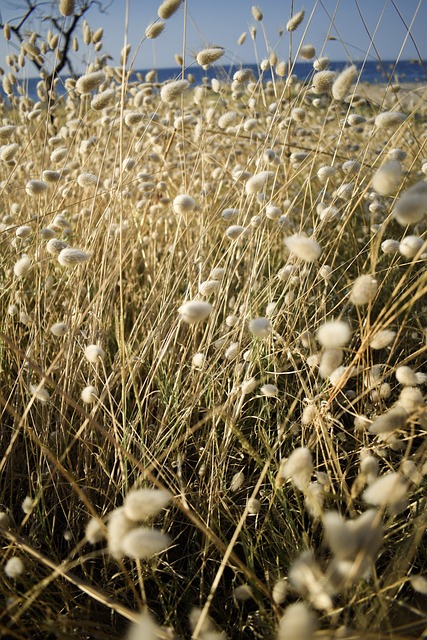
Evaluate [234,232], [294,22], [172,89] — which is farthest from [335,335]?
[294,22]

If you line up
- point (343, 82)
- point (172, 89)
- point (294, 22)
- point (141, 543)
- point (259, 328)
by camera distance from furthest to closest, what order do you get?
point (294, 22), point (172, 89), point (343, 82), point (259, 328), point (141, 543)

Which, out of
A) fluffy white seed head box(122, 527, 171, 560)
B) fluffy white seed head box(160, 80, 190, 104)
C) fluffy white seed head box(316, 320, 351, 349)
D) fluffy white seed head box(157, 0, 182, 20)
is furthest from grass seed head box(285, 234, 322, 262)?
fluffy white seed head box(157, 0, 182, 20)

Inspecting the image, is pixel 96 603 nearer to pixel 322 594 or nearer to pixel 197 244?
pixel 322 594

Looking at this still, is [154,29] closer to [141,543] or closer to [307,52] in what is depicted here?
[307,52]

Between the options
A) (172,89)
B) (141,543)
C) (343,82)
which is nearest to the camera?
(141,543)

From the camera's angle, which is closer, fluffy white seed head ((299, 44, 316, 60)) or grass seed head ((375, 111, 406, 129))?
grass seed head ((375, 111, 406, 129))

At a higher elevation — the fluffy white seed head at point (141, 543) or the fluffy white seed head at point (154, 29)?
the fluffy white seed head at point (154, 29)

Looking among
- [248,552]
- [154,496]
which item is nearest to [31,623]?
[248,552]

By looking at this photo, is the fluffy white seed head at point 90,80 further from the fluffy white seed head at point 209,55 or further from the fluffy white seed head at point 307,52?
the fluffy white seed head at point 307,52

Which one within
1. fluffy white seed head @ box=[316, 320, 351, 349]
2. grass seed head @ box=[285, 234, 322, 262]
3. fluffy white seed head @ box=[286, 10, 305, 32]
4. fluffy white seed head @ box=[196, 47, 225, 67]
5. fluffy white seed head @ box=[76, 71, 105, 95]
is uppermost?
fluffy white seed head @ box=[286, 10, 305, 32]

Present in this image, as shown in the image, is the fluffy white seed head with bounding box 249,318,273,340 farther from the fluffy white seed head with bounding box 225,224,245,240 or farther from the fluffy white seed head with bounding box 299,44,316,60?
the fluffy white seed head with bounding box 299,44,316,60

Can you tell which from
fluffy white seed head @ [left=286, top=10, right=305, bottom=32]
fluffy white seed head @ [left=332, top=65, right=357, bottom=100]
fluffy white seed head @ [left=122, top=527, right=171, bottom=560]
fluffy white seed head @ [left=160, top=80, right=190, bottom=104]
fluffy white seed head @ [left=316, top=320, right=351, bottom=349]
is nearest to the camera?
fluffy white seed head @ [left=122, top=527, right=171, bottom=560]

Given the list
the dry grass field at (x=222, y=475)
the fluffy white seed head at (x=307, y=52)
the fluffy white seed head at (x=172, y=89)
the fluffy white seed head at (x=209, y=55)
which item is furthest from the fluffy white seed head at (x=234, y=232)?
the fluffy white seed head at (x=307, y=52)

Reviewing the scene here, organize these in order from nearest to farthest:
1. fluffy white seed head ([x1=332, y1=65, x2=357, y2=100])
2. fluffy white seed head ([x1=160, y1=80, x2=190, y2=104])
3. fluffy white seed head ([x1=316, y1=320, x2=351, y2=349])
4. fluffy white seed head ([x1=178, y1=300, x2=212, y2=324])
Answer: fluffy white seed head ([x1=316, y1=320, x2=351, y2=349])
fluffy white seed head ([x1=178, y1=300, x2=212, y2=324])
fluffy white seed head ([x1=332, y1=65, x2=357, y2=100])
fluffy white seed head ([x1=160, y1=80, x2=190, y2=104])
